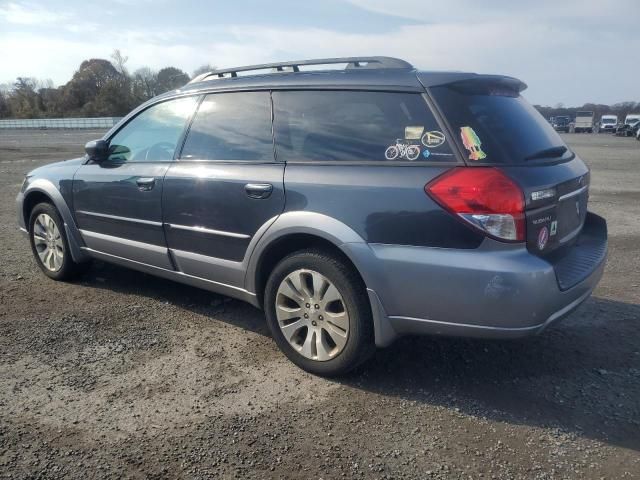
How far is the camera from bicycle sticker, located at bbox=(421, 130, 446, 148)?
2.91 meters

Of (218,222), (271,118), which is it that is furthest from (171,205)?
(271,118)

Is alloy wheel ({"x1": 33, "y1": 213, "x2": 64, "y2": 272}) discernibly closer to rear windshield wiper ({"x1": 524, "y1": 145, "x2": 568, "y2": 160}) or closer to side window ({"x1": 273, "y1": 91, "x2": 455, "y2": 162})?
side window ({"x1": 273, "y1": 91, "x2": 455, "y2": 162})

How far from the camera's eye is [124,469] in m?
2.53

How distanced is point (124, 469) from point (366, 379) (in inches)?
57.7

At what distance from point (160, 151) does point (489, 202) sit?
2.67 m

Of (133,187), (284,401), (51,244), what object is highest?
(133,187)

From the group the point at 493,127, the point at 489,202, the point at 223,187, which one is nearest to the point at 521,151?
the point at 493,127

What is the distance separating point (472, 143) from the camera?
2865mm

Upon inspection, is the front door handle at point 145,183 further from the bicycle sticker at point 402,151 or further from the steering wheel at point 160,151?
the bicycle sticker at point 402,151

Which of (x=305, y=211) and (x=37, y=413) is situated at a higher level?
(x=305, y=211)

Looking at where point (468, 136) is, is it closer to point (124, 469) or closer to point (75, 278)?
point (124, 469)

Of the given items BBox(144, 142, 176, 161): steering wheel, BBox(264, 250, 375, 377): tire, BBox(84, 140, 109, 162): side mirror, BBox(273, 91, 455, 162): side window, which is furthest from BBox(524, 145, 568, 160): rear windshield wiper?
BBox(84, 140, 109, 162): side mirror

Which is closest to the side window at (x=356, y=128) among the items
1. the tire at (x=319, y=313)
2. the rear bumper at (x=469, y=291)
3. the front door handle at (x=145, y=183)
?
the rear bumper at (x=469, y=291)

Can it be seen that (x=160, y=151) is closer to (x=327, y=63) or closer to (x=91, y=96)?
(x=327, y=63)
